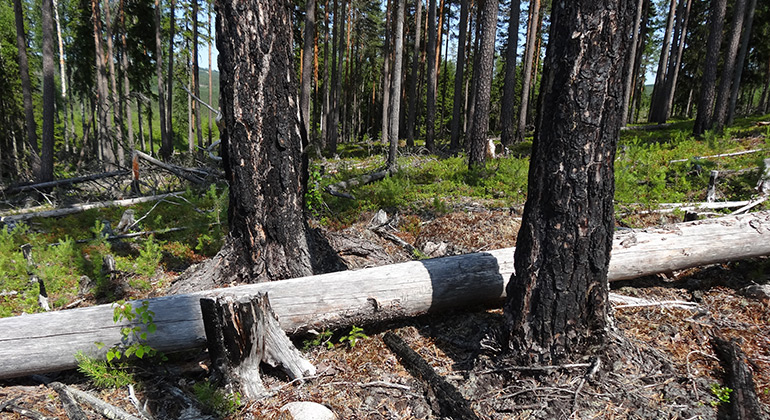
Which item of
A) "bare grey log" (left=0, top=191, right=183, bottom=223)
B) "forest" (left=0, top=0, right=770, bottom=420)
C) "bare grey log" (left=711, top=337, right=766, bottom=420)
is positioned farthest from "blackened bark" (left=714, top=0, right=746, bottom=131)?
"bare grey log" (left=0, top=191, right=183, bottom=223)

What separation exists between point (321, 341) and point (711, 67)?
47.9 feet

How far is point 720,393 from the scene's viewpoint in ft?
8.03

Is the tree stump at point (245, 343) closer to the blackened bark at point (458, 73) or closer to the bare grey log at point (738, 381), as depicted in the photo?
the bare grey log at point (738, 381)

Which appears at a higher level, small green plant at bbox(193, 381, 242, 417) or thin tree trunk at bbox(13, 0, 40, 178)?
thin tree trunk at bbox(13, 0, 40, 178)

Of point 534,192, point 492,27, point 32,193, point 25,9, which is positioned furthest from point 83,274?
point 25,9

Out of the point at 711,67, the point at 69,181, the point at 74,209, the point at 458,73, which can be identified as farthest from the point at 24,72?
the point at 711,67

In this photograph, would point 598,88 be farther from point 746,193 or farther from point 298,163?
point 746,193

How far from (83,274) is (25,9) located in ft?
107

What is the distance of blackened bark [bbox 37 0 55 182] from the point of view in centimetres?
1059

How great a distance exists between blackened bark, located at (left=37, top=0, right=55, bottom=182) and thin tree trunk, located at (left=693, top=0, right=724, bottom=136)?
1979cm

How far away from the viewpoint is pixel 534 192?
2555mm

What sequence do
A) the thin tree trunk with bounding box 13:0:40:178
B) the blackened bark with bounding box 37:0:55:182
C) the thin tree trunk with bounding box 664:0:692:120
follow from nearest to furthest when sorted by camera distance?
the blackened bark with bounding box 37:0:55:182
the thin tree trunk with bounding box 13:0:40:178
the thin tree trunk with bounding box 664:0:692:120

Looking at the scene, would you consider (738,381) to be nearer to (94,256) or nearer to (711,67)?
(94,256)

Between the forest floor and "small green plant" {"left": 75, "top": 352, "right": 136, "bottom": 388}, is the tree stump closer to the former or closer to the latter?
the forest floor
